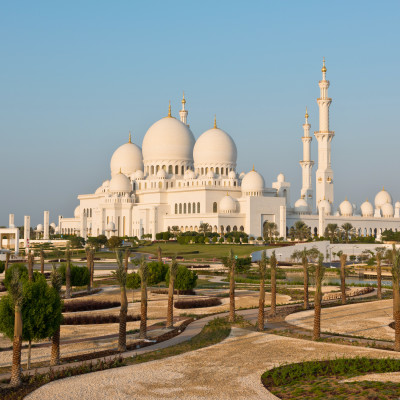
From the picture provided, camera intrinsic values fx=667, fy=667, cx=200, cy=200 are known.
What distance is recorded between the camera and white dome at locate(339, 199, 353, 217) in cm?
10119

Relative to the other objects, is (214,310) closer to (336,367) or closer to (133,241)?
(336,367)

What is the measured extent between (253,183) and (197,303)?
192ft

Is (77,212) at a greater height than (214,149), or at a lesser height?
lesser

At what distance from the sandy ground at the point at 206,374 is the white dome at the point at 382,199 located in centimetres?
9262

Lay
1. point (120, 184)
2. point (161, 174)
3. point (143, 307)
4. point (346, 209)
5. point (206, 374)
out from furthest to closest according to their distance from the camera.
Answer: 1. point (346, 209)
2. point (120, 184)
3. point (161, 174)
4. point (143, 307)
5. point (206, 374)

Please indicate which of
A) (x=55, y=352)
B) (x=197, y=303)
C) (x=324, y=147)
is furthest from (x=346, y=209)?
(x=55, y=352)

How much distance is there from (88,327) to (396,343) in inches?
475

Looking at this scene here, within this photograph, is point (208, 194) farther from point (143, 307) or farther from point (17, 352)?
point (17, 352)

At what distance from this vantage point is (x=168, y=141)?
99.4 metres

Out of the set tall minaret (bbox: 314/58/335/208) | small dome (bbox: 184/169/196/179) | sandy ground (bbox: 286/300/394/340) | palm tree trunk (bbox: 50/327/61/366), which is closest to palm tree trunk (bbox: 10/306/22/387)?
palm tree trunk (bbox: 50/327/61/366)

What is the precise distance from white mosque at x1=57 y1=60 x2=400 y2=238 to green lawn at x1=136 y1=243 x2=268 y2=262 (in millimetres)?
11759

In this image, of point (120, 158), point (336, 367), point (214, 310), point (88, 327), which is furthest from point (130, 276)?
point (120, 158)

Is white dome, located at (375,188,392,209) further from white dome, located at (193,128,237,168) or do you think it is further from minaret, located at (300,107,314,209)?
white dome, located at (193,128,237,168)

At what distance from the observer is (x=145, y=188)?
100125mm
